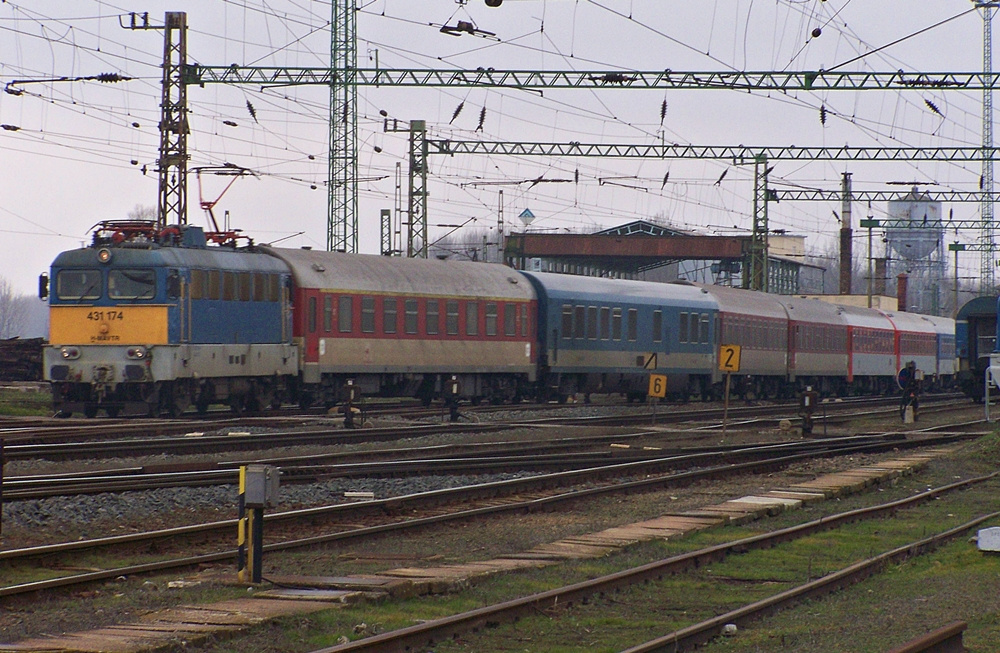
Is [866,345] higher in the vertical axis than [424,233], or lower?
lower

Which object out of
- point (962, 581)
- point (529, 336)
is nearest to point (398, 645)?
point (962, 581)

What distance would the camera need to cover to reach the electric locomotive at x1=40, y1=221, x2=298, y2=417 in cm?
2767

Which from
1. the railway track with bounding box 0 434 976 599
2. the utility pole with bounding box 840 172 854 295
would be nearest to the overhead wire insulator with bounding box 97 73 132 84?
the railway track with bounding box 0 434 976 599

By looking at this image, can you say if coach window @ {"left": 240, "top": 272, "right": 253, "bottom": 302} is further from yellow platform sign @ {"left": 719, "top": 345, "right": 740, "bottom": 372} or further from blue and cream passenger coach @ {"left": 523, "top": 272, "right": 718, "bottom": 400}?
blue and cream passenger coach @ {"left": 523, "top": 272, "right": 718, "bottom": 400}

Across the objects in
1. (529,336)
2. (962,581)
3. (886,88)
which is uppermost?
(886,88)

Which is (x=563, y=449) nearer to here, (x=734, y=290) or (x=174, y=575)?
(x=174, y=575)

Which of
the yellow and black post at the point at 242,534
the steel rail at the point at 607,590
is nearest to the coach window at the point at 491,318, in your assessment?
the steel rail at the point at 607,590

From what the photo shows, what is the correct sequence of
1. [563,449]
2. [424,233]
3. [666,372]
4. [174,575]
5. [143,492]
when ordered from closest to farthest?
[174,575]
[143,492]
[563,449]
[666,372]
[424,233]

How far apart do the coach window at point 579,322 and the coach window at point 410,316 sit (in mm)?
6415

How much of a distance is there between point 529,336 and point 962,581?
26.7 m

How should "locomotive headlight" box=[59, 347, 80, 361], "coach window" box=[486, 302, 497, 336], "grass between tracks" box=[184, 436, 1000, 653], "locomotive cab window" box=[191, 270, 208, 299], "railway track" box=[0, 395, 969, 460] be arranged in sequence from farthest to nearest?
"coach window" box=[486, 302, 497, 336] → "locomotive cab window" box=[191, 270, 208, 299] → "locomotive headlight" box=[59, 347, 80, 361] → "railway track" box=[0, 395, 969, 460] → "grass between tracks" box=[184, 436, 1000, 653]

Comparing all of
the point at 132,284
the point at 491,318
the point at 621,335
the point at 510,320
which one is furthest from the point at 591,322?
the point at 132,284

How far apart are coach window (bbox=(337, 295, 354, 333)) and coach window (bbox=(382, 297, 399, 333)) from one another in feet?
3.60

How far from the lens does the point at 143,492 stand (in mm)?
16062
